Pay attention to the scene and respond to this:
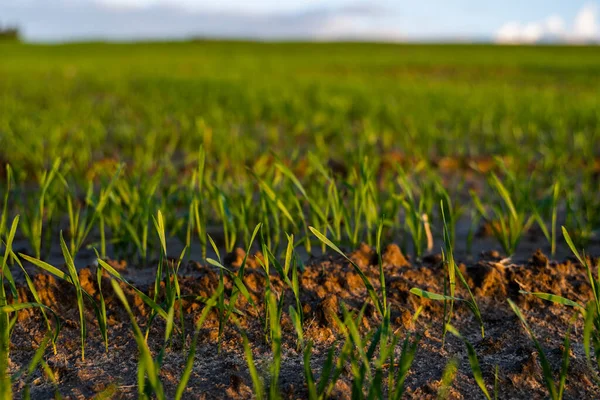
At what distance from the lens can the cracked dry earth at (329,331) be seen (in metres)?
1.34

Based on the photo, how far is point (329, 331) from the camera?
5.03 ft

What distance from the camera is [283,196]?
2455mm

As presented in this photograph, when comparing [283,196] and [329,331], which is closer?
[329,331]

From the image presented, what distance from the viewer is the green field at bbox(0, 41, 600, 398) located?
1.44 metres

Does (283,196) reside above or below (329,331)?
above

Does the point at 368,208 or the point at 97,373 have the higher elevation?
the point at 368,208

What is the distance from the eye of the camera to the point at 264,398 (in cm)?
126

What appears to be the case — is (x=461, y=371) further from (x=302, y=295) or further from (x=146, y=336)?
(x=146, y=336)

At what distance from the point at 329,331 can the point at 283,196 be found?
3.28 ft

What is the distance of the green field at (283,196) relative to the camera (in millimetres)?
1440

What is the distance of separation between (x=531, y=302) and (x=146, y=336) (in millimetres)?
1088

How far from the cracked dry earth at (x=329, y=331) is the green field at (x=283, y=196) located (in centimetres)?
2

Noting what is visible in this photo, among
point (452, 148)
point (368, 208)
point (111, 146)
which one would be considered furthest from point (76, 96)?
point (368, 208)

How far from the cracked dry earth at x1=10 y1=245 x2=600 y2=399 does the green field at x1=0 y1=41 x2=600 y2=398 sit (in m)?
0.02
